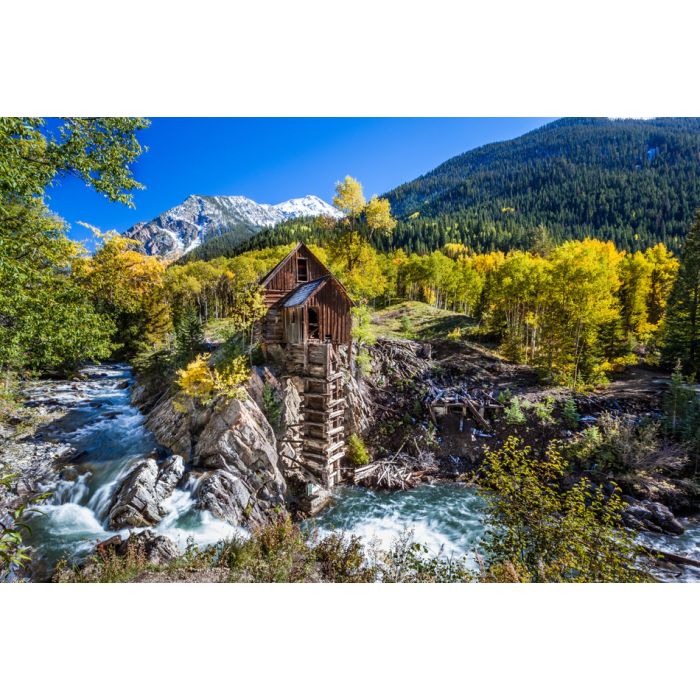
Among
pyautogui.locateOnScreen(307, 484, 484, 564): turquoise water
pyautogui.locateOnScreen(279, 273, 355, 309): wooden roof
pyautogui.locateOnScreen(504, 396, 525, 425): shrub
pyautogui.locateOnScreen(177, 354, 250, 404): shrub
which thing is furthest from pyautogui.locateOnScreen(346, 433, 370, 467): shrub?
pyautogui.locateOnScreen(504, 396, 525, 425): shrub

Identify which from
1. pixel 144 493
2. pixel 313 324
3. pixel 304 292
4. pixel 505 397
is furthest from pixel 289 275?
pixel 505 397

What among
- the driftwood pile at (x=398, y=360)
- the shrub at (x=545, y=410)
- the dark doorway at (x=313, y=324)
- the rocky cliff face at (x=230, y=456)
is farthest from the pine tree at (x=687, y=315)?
the rocky cliff face at (x=230, y=456)

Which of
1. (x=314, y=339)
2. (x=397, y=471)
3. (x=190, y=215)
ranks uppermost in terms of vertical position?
(x=190, y=215)

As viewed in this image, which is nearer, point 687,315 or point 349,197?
point 687,315

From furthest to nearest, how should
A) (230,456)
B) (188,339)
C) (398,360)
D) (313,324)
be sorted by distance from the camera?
1. (398,360)
2. (188,339)
3. (313,324)
4. (230,456)

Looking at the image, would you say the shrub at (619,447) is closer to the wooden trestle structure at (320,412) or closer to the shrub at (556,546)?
the shrub at (556,546)

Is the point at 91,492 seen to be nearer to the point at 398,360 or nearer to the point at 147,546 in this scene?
the point at 147,546

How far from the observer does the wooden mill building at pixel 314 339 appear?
12.5m

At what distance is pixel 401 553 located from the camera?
269 inches

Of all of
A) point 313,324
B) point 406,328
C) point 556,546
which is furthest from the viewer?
point 406,328

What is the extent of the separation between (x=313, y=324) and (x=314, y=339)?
85 centimetres

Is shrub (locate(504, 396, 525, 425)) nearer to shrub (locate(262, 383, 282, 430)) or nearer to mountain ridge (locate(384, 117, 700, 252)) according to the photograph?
shrub (locate(262, 383, 282, 430))

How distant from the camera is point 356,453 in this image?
1345 centimetres

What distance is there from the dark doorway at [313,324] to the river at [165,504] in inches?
258
